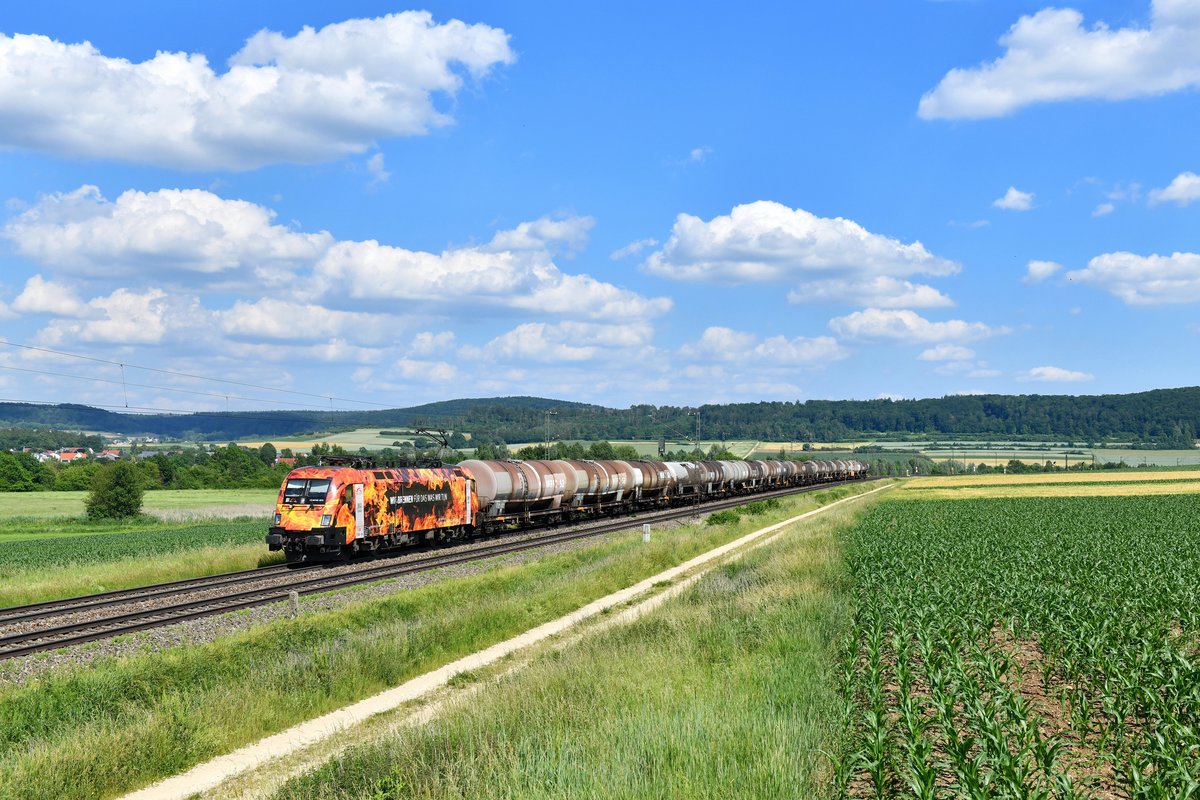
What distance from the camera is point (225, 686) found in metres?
16.6

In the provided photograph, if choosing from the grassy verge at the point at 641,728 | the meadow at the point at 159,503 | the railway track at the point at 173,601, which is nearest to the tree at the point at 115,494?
the meadow at the point at 159,503

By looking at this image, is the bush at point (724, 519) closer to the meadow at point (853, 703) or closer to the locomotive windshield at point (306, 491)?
the locomotive windshield at point (306, 491)

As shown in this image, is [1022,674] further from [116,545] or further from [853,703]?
[116,545]

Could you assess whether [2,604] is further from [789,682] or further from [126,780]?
[789,682]

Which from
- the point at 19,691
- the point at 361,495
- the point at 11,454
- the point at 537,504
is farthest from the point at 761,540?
the point at 11,454

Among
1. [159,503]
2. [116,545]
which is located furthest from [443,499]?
[159,503]

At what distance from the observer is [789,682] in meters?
13.6

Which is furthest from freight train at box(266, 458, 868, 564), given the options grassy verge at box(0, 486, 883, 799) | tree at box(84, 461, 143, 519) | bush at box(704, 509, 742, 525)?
tree at box(84, 461, 143, 519)

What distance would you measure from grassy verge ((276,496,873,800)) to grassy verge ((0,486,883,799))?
273 centimetres

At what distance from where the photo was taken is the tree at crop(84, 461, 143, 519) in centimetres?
7638

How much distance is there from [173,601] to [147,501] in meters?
80.9

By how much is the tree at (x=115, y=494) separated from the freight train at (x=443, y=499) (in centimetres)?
3907

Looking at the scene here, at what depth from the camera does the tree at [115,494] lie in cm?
7638

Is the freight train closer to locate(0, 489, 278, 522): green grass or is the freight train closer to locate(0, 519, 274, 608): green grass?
locate(0, 519, 274, 608): green grass
